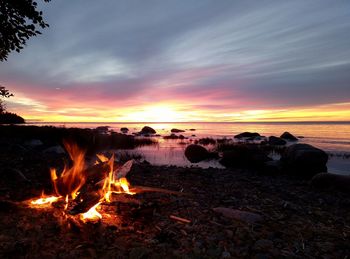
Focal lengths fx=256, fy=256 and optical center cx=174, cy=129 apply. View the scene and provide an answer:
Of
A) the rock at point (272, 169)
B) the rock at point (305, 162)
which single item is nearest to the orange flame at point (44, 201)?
the rock at point (272, 169)

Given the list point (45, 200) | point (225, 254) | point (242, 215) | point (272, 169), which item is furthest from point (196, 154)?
point (225, 254)

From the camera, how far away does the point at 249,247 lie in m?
4.44

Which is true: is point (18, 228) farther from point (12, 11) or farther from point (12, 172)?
point (12, 11)

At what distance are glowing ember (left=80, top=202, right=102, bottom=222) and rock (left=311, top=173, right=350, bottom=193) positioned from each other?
345 inches

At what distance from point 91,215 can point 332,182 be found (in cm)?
932

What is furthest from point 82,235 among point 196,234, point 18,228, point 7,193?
point 7,193

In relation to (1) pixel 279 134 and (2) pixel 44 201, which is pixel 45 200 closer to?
(2) pixel 44 201

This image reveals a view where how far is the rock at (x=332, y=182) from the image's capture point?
9884 millimetres

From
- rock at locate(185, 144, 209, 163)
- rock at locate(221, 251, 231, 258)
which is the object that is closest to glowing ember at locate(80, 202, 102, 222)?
rock at locate(221, 251, 231, 258)

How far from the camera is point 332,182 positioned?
10117mm

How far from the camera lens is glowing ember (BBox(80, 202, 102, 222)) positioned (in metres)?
5.09

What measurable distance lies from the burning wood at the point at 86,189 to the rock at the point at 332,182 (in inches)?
264

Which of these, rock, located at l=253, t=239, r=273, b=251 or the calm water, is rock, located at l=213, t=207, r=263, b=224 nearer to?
rock, located at l=253, t=239, r=273, b=251

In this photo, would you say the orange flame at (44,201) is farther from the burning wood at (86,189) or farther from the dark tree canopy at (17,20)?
the dark tree canopy at (17,20)
